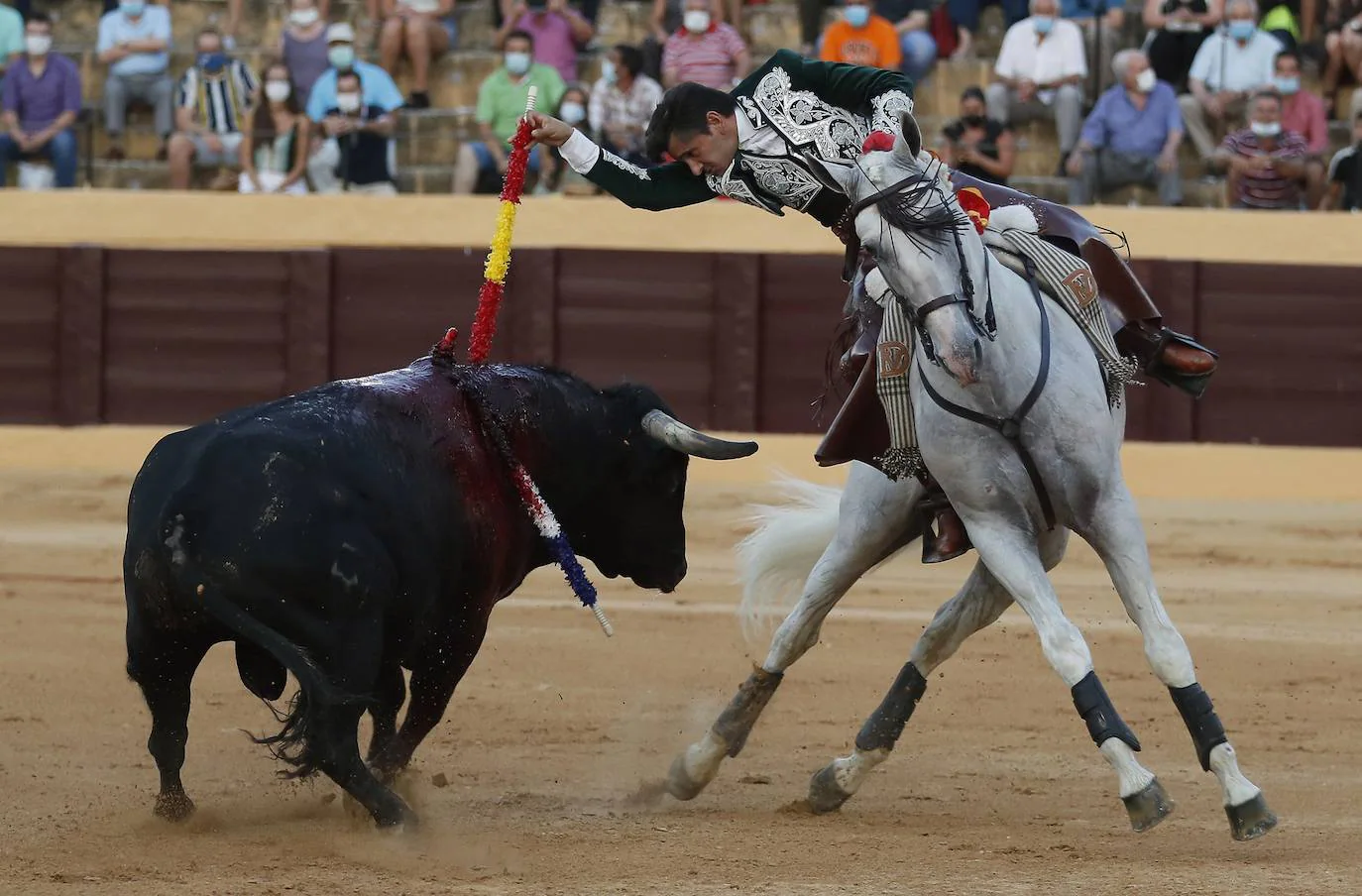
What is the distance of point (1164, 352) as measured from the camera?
5.12 m

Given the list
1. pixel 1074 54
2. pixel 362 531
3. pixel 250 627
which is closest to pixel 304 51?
pixel 1074 54

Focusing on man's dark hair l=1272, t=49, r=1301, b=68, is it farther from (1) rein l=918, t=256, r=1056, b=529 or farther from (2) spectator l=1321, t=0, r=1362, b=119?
(1) rein l=918, t=256, r=1056, b=529

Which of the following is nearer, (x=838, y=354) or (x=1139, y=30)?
(x=838, y=354)

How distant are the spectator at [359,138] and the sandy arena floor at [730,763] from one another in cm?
296

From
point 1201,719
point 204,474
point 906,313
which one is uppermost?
point 906,313

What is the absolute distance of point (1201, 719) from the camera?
14.9ft

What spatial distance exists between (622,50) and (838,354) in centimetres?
A: 650

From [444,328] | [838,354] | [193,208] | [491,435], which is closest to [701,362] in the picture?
[444,328]

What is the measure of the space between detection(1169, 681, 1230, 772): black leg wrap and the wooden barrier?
7.14 metres

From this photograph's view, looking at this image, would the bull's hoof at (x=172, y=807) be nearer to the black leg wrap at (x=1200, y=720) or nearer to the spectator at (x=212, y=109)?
the black leg wrap at (x=1200, y=720)

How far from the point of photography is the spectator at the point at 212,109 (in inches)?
493

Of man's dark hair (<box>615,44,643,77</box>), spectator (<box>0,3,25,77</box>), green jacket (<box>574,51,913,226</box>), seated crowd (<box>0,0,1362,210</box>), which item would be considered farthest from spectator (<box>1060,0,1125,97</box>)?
green jacket (<box>574,51,913,226</box>)

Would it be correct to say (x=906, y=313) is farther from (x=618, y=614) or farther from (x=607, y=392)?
(x=618, y=614)

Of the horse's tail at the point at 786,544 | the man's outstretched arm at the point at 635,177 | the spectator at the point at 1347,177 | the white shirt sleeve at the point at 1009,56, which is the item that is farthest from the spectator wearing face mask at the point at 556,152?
the man's outstretched arm at the point at 635,177
